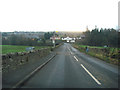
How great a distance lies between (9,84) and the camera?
5.43m

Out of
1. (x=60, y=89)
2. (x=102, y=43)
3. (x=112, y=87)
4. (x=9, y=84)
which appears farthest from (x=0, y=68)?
(x=102, y=43)

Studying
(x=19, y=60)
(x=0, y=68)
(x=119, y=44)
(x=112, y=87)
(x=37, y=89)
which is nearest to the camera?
(x=37, y=89)

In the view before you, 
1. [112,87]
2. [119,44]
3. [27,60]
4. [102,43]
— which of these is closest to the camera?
[112,87]

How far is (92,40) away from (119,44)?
3157cm

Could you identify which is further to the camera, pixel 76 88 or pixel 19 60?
pixel 19 60

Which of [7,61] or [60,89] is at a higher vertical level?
→ [7,61]

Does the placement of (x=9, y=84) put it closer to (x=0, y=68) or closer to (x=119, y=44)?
(x=0, y=68)

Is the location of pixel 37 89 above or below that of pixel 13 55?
below

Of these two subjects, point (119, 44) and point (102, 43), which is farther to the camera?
point (102, 43)

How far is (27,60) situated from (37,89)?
673cm

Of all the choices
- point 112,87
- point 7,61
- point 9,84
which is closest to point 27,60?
point 7,61

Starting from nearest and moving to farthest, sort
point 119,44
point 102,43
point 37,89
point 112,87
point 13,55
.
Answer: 1. point 37,89
2. point 112,87
3. point 13,55
4. point 119,44
5. point 102,43

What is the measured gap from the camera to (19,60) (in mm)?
9781

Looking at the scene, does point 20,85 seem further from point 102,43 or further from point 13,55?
point 102,43
